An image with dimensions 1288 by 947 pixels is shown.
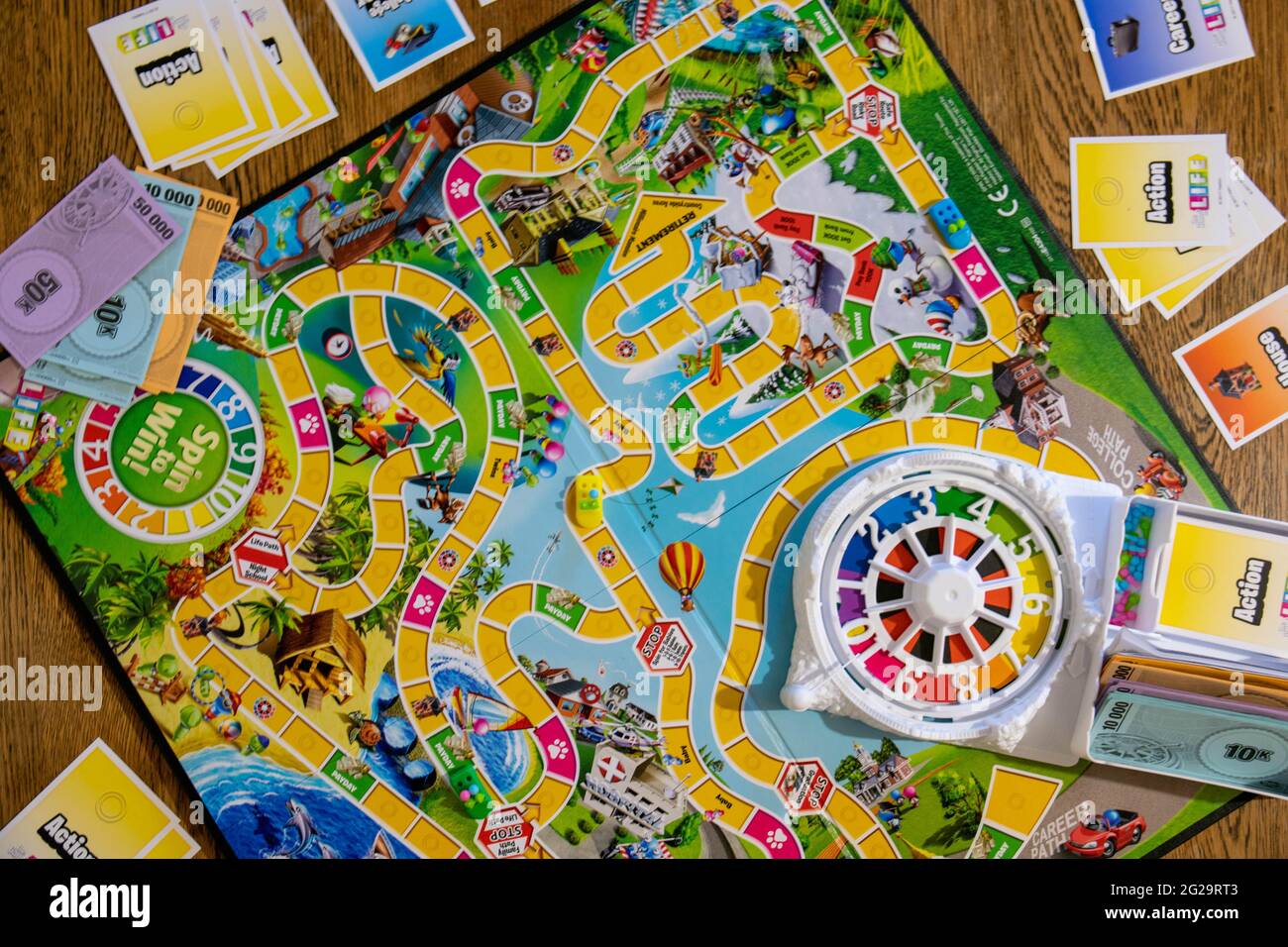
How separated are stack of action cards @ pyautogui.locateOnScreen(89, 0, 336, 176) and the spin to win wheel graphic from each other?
68.1 inches

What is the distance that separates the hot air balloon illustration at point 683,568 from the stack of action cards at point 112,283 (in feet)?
4.38

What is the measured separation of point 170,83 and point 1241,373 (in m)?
2.86

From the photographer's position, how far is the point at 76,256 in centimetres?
311

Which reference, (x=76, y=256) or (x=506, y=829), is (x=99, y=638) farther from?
(x=506, y=829)

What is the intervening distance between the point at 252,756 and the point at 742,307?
168cm

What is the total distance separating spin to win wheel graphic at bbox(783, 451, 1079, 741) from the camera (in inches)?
118

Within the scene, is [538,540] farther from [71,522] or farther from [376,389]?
[71,522]

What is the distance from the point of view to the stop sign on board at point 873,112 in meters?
3.18

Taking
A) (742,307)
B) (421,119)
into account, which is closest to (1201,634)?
(742,307)

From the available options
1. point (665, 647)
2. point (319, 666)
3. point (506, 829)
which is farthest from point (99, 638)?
point (665, 647)

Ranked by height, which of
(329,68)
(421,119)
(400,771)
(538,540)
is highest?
(329,68)

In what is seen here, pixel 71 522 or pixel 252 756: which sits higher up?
pixel 71 522

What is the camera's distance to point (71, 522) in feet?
10.1
